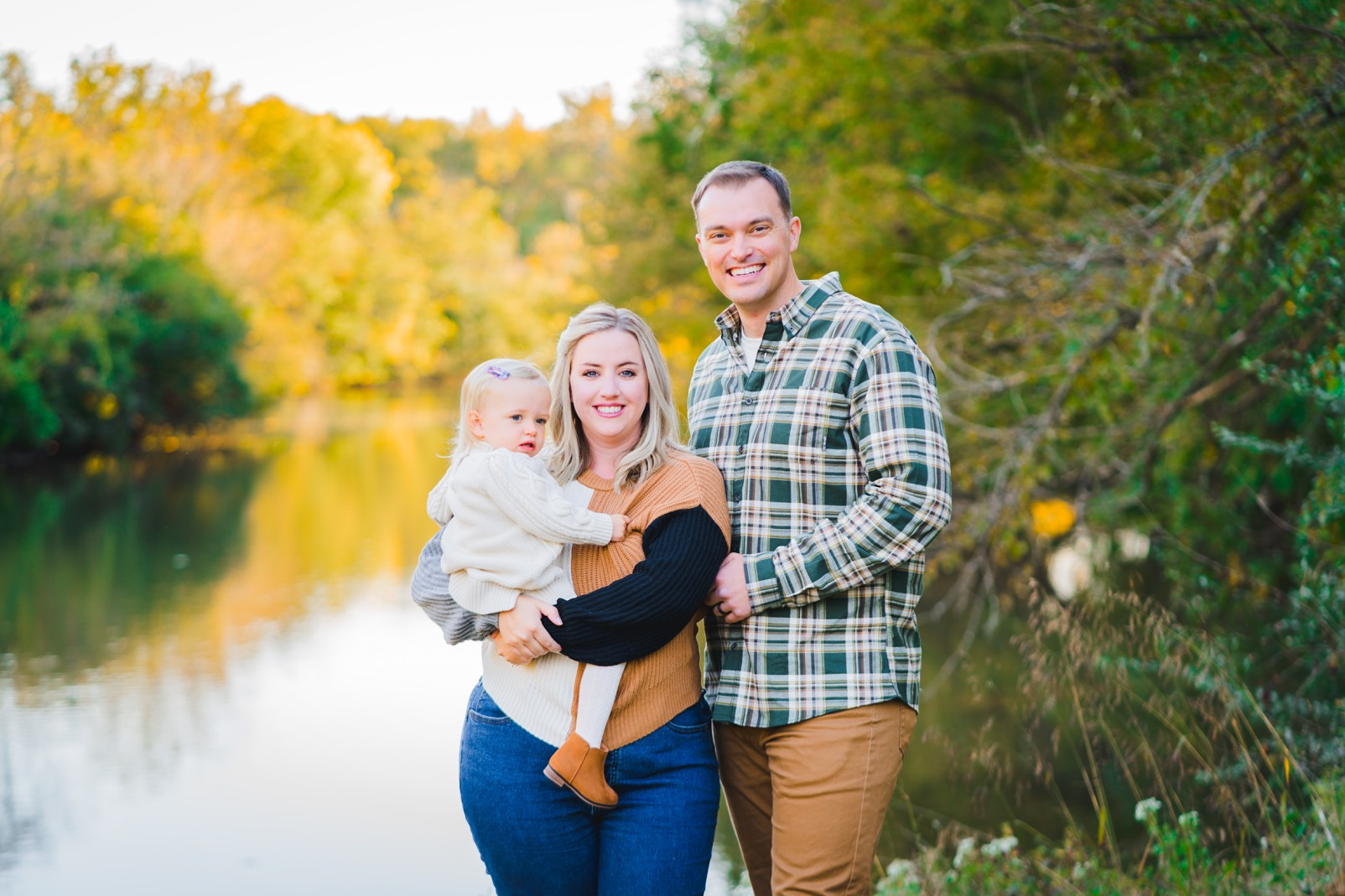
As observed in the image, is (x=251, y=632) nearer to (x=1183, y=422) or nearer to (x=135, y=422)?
(x=1183, y=422)

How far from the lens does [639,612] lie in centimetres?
222

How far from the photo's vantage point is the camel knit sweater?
224cm

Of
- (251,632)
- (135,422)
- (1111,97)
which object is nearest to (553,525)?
(1111,97)

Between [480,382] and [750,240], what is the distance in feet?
2.02

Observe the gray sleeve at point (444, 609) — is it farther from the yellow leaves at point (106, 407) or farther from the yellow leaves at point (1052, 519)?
the yellow leaves at point (106, 407)

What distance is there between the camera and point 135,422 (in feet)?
76.9

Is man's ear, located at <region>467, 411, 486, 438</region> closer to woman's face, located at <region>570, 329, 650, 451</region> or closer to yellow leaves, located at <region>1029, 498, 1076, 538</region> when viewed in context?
woman's face, located at <region>570, 329, 650, 451</region>

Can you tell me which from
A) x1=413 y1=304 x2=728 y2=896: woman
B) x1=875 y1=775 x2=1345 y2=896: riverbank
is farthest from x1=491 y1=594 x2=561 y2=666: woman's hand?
x1=875 y1=775 x2=1345 y2=896: riverbank

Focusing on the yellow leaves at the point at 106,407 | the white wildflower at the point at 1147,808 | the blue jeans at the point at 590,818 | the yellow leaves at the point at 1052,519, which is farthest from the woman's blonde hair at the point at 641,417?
the yellow leaves at the point at 106,407

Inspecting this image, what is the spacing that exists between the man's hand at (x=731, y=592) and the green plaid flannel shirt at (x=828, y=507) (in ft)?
0.07

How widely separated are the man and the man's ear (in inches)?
18.7

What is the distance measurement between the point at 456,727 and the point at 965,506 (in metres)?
3.48

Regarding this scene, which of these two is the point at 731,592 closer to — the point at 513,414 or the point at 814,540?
the point at 814,540

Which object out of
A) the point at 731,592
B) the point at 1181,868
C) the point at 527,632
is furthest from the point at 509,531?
the point at 1181,868
